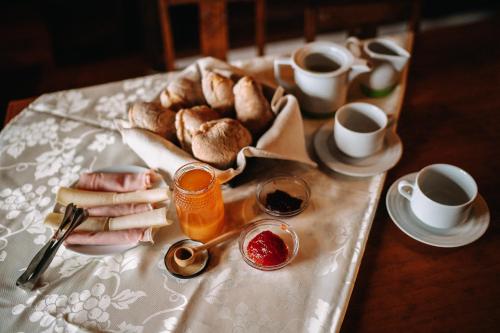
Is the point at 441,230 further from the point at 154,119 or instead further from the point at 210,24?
the point at 210,24

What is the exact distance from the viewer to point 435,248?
2.69ft

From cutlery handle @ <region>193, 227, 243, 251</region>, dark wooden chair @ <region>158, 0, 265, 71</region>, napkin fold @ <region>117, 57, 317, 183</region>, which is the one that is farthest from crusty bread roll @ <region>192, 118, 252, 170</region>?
dark wooden chair @ <region>158, 0, 265, 71</region>

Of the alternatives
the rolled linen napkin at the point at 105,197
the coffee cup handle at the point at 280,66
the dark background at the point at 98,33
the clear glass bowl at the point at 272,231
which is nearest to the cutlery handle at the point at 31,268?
the rolled linen napkin at the point at 105,197

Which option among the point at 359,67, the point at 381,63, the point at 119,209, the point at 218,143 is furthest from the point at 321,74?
the point at 119,209

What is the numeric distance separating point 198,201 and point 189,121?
20 cm

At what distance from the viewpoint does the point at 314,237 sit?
2.74 ft

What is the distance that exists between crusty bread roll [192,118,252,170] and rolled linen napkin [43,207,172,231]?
0.43ft

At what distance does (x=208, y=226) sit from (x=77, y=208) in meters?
0.26

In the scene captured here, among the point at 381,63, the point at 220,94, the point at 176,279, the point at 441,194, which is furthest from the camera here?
the point at 381,63

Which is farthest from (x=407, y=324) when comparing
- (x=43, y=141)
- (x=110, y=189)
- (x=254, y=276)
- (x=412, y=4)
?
(x=412, y=4)

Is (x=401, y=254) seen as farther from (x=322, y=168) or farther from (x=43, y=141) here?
(x=43, y=141)

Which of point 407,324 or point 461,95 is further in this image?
point 461,95

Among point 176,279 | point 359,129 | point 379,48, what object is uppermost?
point 379,48

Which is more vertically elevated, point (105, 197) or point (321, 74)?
point (321, 74)
